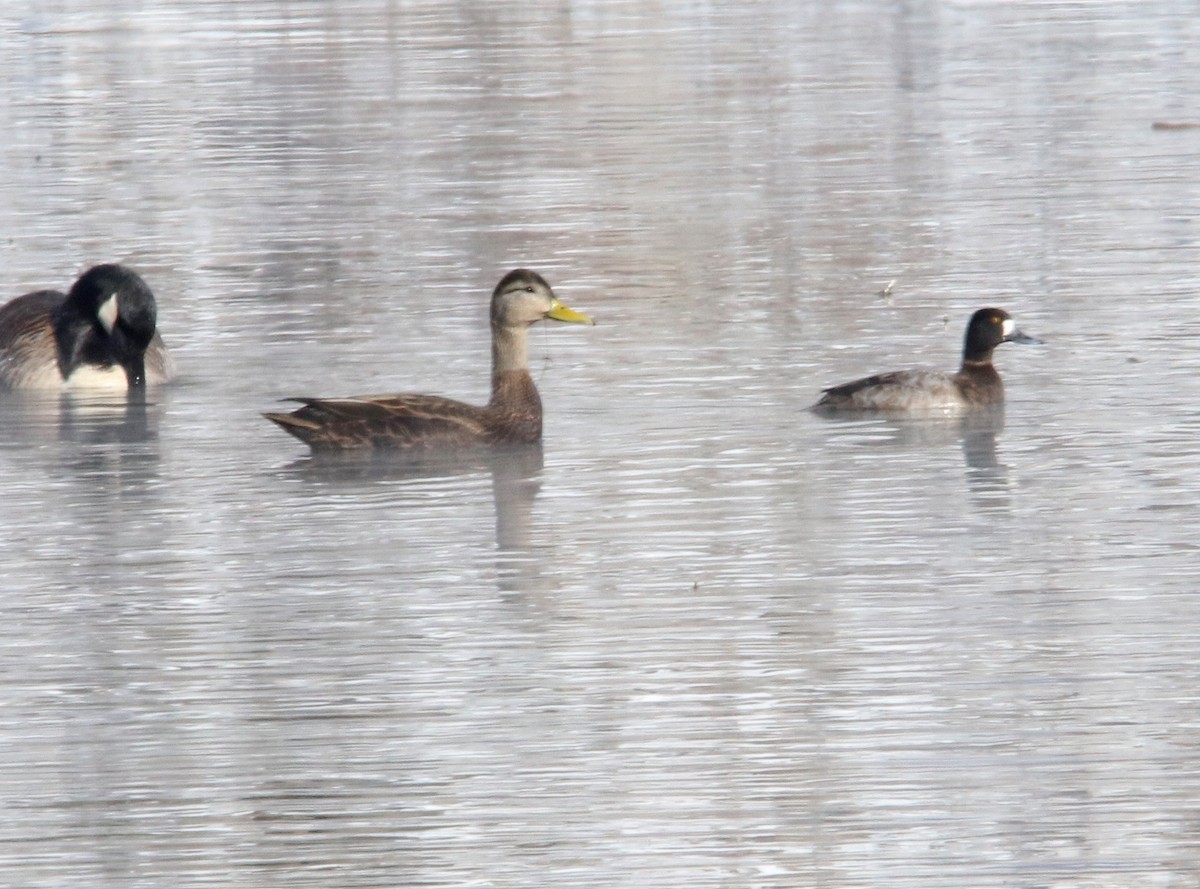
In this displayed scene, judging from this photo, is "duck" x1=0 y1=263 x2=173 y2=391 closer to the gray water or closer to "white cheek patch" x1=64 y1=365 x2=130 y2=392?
"white cheek patch" x1=64 y1=365 x2=130 y2=392

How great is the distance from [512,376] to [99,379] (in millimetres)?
3673

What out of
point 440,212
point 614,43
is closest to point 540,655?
point 440,212

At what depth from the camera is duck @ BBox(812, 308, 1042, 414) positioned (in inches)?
536

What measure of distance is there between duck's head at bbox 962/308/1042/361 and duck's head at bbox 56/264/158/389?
4.97 meters

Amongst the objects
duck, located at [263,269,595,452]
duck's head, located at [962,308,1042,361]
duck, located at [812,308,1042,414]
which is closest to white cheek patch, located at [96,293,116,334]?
duck, located at [263,269,595,452]

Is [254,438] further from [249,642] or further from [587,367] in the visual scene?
[249,642]

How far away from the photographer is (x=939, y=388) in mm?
13734

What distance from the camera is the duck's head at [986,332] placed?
1414cm

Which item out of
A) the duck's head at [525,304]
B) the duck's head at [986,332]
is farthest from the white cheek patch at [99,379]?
the duck's head at [986,332]

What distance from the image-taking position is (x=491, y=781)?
308 inches

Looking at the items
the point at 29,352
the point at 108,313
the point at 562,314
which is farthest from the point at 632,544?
the point at 29,352

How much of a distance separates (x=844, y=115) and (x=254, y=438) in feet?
53.7

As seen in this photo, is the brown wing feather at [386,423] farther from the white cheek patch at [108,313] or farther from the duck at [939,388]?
the white cheek patch at [108,313]

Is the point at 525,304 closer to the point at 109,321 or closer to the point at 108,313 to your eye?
the point at 109,321
